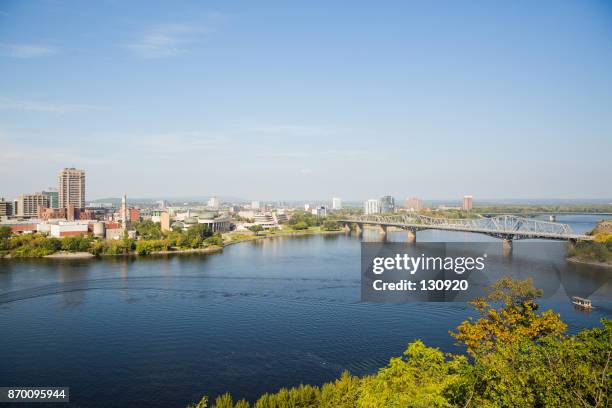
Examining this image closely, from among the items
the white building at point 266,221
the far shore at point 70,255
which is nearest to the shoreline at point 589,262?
the far shore at point 70,255

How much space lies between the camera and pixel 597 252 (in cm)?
1367

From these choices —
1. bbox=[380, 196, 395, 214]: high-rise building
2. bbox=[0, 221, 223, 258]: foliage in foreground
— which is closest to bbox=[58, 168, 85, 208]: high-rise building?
bbox=[0, 221, 223, 258]: foliage in foreground

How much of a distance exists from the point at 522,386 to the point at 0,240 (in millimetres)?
18219

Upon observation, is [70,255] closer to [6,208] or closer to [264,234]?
[264,234]

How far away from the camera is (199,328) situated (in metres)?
7.54

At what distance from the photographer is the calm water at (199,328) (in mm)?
5570

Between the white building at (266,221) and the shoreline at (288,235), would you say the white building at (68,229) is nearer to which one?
the shoreline at (288,235)

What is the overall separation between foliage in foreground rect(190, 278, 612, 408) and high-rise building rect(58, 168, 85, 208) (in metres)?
36.5

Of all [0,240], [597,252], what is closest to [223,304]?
[597,252]

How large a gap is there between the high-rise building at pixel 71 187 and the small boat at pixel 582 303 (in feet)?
115

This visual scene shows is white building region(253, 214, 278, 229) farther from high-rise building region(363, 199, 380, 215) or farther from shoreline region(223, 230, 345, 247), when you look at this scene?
high-rise building region(363, 199, 380, 215)

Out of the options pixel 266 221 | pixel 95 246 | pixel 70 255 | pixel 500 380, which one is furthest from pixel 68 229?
pixel 500 380

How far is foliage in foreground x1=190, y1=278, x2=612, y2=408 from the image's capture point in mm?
2979

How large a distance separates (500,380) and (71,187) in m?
38.9
